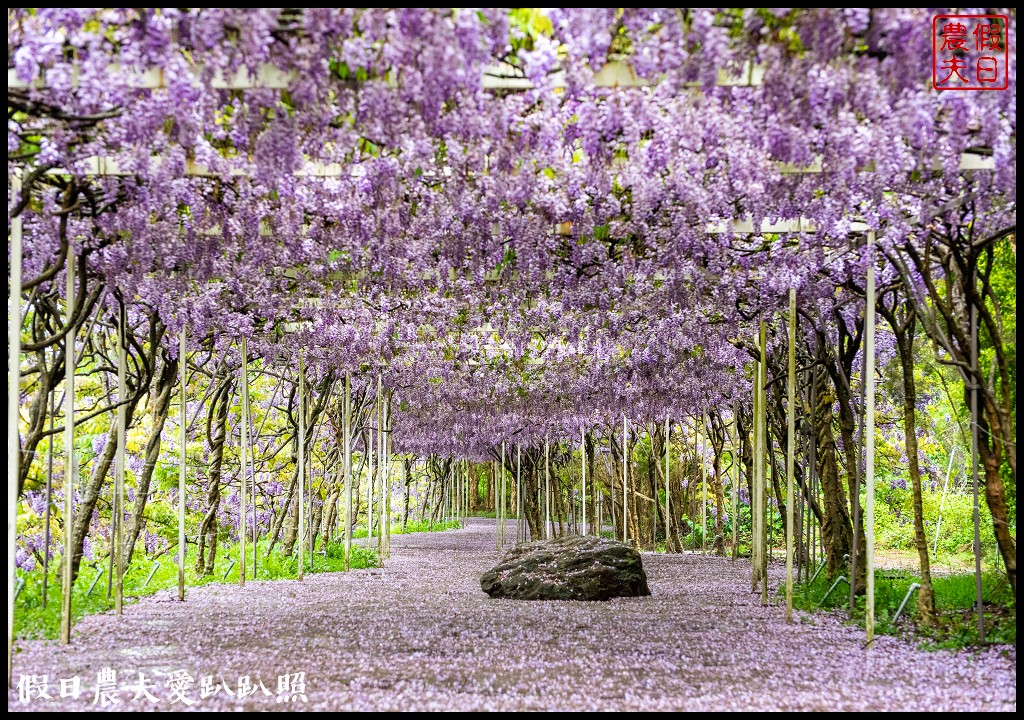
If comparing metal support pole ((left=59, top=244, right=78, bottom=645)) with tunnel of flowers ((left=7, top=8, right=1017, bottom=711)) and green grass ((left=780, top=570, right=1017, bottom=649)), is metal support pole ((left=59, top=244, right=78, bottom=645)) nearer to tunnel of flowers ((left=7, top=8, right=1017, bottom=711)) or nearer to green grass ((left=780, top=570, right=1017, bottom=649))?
tunnel of flowers ((left=7, top=8, right=1017, bottom=711))

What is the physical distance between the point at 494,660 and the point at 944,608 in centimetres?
352

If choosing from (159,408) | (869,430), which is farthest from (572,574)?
(869,430)

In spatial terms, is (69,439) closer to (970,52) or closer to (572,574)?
(970,52)

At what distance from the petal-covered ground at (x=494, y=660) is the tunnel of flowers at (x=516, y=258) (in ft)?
0.12

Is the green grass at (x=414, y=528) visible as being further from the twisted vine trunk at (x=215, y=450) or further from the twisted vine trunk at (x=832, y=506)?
the twisted vine trunk at (x=832, y=506)

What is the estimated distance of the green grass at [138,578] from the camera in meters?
6.18

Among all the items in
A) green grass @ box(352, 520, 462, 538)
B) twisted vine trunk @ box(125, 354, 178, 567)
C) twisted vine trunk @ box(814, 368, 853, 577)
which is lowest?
green grass @ box(352, 520, 462, 538)

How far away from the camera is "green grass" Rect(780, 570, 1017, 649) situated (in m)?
5.75

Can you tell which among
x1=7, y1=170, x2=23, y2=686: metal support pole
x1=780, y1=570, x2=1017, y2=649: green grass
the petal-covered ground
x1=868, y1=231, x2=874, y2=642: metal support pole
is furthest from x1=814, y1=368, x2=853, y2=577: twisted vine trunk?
x1=7, y1=170, x2=23, y2=686: metal support pole

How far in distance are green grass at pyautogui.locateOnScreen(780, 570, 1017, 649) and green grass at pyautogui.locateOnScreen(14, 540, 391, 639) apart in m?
4.98

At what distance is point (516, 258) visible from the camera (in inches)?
244

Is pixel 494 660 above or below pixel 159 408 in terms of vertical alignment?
below

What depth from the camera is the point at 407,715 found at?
152 inches

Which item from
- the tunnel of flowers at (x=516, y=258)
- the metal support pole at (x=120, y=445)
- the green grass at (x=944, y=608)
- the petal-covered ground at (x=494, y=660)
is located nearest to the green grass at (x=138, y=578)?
the tunnel of flowers at (x=516, y=258)
